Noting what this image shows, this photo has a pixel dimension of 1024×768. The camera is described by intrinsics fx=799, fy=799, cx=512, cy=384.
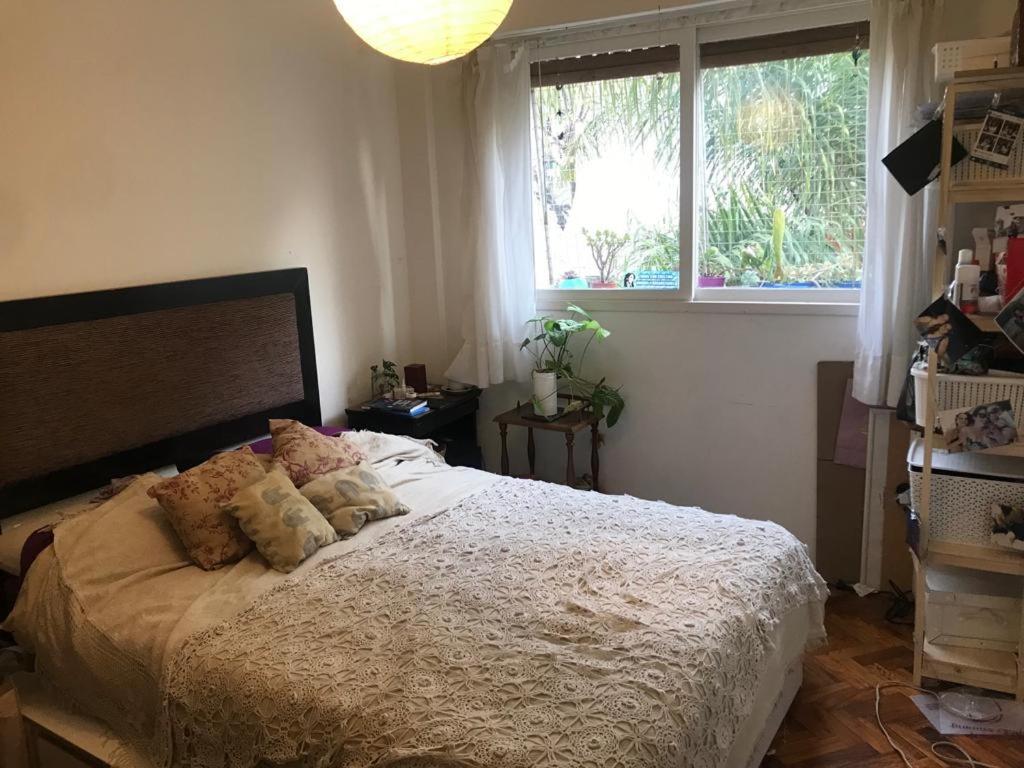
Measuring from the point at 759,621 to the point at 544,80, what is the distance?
259 cm

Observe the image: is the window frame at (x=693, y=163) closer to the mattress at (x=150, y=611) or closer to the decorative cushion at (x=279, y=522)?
the mattress at (x=150, y=611)

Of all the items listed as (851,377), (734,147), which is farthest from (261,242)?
(851,377)

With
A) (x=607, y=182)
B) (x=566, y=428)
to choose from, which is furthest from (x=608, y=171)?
(x=566, y=428)

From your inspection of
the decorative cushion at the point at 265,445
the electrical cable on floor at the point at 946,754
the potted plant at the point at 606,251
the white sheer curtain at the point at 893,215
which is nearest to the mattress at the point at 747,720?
the electrical cable on floor at the point at 946,754

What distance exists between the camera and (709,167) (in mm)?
A: 3354

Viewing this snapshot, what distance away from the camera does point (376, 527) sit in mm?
2520

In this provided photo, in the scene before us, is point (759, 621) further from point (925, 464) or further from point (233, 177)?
point (233, 177)

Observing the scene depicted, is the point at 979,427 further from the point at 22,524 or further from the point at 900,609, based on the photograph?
the point at 22,524

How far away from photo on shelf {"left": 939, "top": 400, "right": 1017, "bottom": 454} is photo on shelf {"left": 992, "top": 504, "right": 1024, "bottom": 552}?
0.72 feet

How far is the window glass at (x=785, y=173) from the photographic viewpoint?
3080 mm

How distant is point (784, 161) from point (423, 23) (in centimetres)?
193

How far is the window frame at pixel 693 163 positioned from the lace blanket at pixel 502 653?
1.18 metres

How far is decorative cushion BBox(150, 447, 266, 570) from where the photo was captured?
2270 millimetres

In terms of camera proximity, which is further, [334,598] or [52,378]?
[52,378]
